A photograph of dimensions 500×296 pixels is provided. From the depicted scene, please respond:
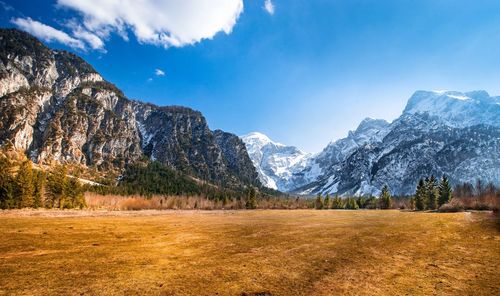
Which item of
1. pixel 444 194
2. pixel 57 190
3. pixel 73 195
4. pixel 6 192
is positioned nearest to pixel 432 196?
pixel 444 194

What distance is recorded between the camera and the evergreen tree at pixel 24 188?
344 feet

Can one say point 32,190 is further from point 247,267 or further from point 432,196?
point 432,196

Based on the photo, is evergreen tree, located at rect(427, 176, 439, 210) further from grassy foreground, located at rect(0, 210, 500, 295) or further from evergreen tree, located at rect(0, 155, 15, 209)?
evergreen tree, located at rect(0, 155, 15, 209)

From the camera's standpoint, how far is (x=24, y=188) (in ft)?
348

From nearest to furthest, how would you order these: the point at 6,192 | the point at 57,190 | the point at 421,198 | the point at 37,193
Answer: the point at 6,192
the point at 37,193
the point at 57,190
the point at 421,198

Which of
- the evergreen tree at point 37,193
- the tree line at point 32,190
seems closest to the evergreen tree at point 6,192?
the tree line at point 32,190

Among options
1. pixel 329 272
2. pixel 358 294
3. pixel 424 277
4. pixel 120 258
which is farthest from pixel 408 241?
pixel 120 258

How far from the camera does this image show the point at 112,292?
1781cm

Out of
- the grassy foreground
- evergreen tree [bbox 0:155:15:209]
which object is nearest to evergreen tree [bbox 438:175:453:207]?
the grassy foreground

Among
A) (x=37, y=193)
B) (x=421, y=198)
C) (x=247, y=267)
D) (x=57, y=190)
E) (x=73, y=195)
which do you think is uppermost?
(x=57, y=190)

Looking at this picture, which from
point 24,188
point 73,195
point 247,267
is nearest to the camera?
point 247,267

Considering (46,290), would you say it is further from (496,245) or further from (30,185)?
(30,185)

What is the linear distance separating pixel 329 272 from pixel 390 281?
439 centimetres

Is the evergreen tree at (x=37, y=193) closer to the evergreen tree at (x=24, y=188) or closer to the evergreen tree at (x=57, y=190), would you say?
the evergreen tree at (x=24, y=188)
